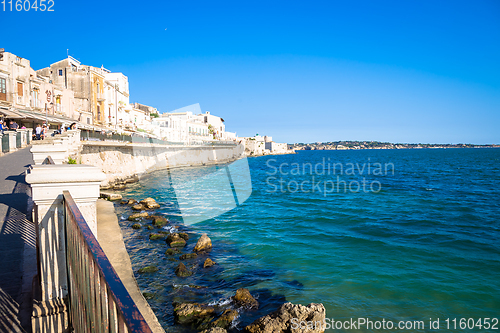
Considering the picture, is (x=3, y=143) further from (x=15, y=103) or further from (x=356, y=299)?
(x=356, y=299)

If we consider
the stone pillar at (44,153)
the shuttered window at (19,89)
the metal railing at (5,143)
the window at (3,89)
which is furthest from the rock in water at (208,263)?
the shuttered window at (19,89)

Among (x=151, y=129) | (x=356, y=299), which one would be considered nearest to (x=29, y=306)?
(x=356, y=299)

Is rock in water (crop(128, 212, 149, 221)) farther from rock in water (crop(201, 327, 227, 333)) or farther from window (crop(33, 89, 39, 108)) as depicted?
window (crop(33, 89, 39, 108))

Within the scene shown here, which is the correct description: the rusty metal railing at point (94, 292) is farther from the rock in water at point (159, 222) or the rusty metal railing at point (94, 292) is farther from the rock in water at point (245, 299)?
the rock in water at point (159, 222)

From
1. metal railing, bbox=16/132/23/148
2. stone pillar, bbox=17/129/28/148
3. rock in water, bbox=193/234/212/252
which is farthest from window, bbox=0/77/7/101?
rock in water, bbox=193/234/212/252

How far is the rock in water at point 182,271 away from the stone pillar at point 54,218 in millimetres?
6135

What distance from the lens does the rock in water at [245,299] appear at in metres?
7.43

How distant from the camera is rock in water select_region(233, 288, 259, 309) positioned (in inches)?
293

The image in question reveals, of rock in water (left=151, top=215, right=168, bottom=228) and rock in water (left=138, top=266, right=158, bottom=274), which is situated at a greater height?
rock in water (left=151, top=215, right=168, bottom=228)

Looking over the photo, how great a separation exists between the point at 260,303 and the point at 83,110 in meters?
39.5

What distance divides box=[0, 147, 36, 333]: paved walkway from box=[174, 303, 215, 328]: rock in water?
11.1 feet

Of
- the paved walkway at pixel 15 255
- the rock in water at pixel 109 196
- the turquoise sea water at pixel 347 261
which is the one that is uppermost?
the paved walkway at pixel 15 255

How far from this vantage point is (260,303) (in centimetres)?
764

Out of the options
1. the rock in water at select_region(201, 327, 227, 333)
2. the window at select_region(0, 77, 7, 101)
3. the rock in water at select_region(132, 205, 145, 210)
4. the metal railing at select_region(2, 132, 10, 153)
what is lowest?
the rock in water at select_region(201, 327, 227, 333)
